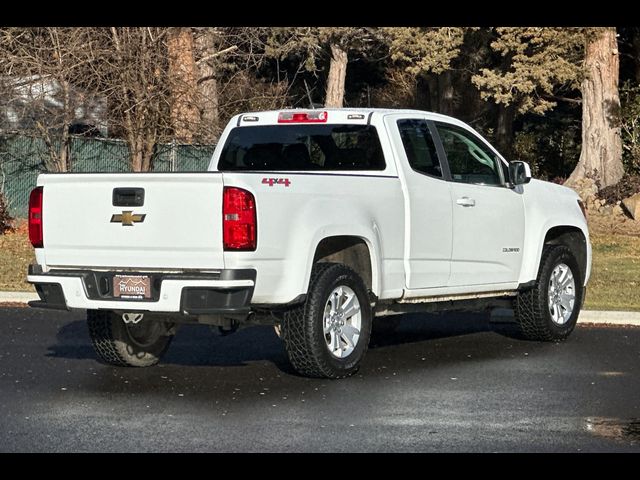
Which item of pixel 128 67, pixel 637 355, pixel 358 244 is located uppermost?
pixel 128 67

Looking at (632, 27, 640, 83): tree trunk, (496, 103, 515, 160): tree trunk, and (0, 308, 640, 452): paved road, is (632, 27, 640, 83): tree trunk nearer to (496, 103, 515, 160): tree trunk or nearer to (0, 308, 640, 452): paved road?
(496, 103, 515, 160): tree trunk

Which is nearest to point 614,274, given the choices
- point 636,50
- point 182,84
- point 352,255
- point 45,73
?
point 352,255

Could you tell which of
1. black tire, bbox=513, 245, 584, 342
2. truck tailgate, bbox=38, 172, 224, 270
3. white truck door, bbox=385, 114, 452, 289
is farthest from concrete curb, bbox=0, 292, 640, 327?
truck tailgate, bbox=38, 172, 224, 270

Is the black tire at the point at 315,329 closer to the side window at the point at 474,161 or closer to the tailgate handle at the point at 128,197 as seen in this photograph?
the tailgate handle at the point at 128,197

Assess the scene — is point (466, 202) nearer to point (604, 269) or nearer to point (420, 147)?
point (420, 147)

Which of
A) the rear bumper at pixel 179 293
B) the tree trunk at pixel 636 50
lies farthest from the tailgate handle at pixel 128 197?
the tree trunk at pixel 636 50

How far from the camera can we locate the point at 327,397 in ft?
31.8

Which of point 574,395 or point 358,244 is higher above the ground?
point 358,244

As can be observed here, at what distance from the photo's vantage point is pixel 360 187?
10586 mm
